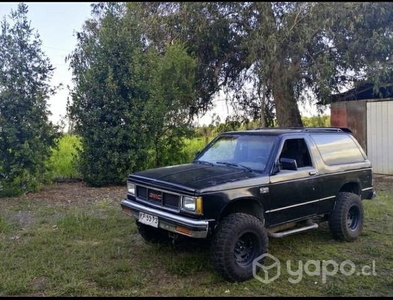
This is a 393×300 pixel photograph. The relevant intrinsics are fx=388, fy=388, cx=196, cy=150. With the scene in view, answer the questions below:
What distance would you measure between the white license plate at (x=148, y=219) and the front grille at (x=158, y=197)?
17cm

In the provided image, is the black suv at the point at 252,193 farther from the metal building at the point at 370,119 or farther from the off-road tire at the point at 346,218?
the metal building at the point at 370,119

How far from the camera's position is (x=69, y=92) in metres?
10.1

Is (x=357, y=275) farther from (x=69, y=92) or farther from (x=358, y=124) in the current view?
(x=358, y=124)

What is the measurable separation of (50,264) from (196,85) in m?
9.16

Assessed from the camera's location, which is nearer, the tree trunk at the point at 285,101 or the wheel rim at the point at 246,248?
the wheel rim at the point at 246,248

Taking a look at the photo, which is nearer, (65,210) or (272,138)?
(272,138)

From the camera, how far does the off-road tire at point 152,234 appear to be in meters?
5.27

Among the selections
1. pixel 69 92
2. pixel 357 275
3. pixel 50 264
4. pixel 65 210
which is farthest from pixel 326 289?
pixel 69 92

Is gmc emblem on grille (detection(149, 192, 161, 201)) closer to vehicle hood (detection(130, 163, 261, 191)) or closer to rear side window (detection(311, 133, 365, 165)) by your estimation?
vehicle hood (detection(130, 163, 261, 191))

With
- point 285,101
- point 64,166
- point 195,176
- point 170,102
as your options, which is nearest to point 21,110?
point 64,166

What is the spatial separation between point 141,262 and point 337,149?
3.32 m

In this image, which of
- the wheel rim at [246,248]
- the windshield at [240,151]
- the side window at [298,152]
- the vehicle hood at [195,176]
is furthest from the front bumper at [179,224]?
the side window at [298,152]

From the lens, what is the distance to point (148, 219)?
460 cm

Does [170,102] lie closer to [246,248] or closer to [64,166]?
[64,166]
